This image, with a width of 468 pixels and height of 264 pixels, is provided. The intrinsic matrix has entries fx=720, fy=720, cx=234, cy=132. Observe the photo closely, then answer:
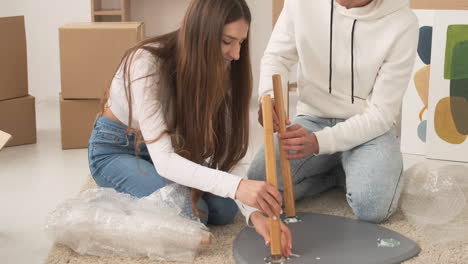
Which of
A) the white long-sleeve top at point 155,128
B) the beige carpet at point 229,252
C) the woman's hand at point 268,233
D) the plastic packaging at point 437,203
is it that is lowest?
the beige carpet at point 229,252

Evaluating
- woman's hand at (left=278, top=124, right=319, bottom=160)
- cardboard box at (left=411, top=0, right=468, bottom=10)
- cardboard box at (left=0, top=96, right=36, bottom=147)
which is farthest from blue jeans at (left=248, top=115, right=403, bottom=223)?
cardboard box at (left=0, top=96, right=36, bottom=147)

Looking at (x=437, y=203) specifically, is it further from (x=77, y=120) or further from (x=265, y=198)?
(x=77, y=120)

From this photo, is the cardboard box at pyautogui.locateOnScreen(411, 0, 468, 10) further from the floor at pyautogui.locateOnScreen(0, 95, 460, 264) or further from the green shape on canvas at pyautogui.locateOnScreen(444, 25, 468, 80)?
the floor at pyautogui.locateOnScreen(0, 95, 460, 264)

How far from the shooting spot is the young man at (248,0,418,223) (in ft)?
5.82

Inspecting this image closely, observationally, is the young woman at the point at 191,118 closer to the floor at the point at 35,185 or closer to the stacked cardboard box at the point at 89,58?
the floor at the point at 35,185

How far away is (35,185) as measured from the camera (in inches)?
85.4

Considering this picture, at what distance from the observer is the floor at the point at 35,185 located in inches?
67.2

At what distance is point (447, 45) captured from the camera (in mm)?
2342

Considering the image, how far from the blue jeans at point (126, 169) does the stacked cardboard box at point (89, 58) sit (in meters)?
0.73

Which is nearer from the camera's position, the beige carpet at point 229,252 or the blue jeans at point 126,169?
the beige carpet at point 229,252

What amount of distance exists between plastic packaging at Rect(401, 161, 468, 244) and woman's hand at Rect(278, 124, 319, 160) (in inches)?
12.1

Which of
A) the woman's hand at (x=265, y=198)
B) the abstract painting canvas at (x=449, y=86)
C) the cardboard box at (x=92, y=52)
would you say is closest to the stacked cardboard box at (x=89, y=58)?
the cardboard box at (x=92, y=52)

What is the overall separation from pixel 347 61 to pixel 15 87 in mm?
1313

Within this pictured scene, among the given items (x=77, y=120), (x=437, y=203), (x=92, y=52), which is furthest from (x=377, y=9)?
(x=77, y=120)
